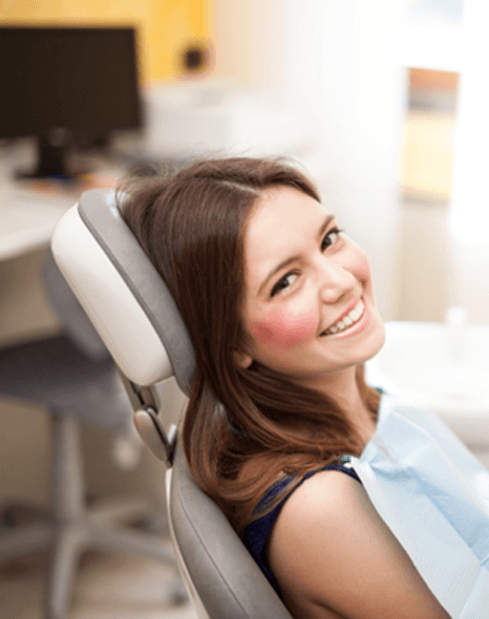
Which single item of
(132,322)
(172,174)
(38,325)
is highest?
(172,174)

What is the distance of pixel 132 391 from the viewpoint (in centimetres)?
92

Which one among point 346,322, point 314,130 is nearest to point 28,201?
point 314,130

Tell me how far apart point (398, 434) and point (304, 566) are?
22 cm

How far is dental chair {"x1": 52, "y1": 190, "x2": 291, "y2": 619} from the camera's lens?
75 centimetres

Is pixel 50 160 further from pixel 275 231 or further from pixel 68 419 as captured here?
pixel 275 231

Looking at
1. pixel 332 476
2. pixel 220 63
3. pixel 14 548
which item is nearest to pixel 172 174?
pixel 332 476

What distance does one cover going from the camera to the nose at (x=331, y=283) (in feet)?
2.78

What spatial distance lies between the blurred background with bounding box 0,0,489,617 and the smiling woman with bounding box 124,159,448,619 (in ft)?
3.78

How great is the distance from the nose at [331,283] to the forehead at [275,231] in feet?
0.11

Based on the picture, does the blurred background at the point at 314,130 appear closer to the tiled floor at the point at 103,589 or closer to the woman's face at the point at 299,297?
the tiled floor at the point at 103,589

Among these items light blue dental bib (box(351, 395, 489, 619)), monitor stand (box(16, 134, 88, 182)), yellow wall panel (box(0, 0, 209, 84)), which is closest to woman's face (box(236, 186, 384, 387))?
light blue dental bib (box(351, 395, 489, 619))

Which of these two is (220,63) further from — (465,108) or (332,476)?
(332,476)

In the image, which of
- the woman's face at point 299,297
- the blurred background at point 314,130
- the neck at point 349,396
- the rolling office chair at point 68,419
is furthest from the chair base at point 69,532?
the woman's face at point 299,297

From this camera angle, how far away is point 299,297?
2.76 ft
